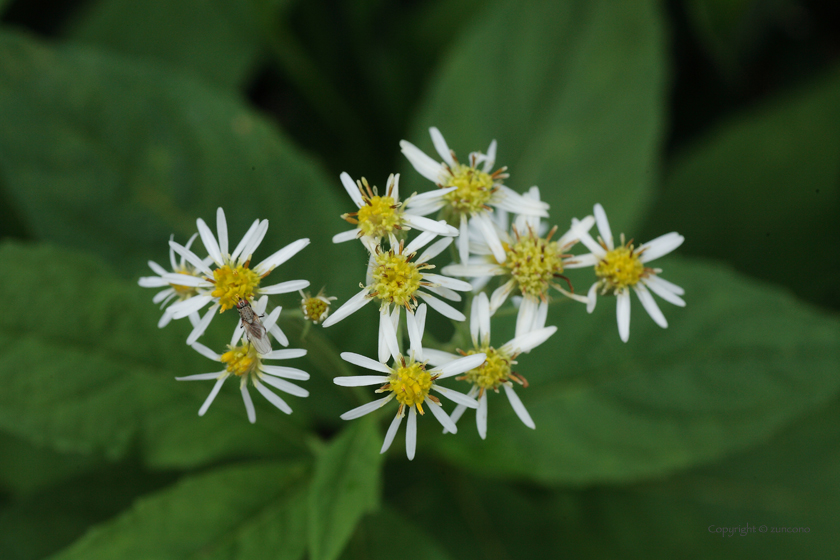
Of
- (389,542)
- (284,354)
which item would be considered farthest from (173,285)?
(389,542)

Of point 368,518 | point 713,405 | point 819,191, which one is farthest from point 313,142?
point 819,191

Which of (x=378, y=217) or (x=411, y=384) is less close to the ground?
(x=378, y=217)

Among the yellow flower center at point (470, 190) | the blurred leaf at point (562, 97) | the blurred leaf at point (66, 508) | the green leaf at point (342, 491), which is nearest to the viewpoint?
the green leaf at point (342, 491)

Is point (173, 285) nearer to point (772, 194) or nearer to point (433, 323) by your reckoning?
point (433, 323)

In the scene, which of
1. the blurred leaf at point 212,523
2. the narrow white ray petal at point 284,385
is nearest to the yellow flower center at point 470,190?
the narrow white ray petal at point 284,385

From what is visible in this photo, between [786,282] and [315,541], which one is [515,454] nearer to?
[315,541]

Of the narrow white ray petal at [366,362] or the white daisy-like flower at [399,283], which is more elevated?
the white daisy-like flower at [399,283]

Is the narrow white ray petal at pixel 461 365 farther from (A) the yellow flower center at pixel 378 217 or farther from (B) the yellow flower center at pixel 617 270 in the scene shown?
(B) the yellow flower center at pixel 617 270
